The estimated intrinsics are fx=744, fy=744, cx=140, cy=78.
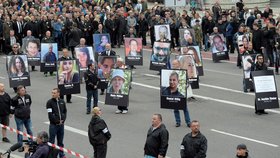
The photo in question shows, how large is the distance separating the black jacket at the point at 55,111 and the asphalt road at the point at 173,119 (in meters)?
1.17

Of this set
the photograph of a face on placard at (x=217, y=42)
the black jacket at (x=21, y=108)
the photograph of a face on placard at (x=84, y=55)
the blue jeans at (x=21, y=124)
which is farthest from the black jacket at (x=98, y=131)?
the photograph of a face on placard at (x=217, y=42)

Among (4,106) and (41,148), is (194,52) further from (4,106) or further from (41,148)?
(41,148)

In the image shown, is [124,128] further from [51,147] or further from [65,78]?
[51,147]

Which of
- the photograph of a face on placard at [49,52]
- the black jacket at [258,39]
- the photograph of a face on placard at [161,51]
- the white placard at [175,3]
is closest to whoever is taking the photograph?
the photograph of a face on placard at [161,51]

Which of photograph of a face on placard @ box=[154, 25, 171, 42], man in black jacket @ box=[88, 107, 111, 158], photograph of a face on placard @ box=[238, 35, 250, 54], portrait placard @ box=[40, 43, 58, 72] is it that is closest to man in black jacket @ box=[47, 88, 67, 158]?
man in black jacket @ box=[88, 107, 111, 158]

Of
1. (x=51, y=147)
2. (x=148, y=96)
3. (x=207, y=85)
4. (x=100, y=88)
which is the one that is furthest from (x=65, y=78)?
(x=51, y=147)

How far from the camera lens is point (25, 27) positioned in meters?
36.2

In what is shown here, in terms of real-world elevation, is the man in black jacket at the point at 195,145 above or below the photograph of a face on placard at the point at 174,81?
below

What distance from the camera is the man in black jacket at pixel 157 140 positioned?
15062 mm

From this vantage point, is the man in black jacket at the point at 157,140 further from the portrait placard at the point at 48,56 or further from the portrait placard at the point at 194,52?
the portrait placard at the point at 48,56

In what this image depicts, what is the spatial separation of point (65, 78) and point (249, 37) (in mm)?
9956

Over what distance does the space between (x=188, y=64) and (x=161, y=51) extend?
4238mm

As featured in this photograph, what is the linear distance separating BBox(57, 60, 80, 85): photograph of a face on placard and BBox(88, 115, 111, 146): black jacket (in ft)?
26.3

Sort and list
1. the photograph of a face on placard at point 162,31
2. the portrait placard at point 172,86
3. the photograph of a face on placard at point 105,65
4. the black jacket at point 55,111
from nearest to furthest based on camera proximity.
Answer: the black jacket at point 55,111
the portrait placard at point 172,86
the photograph of a face on placard at point 105,65
the photograph of a face on placard at point 162,31
